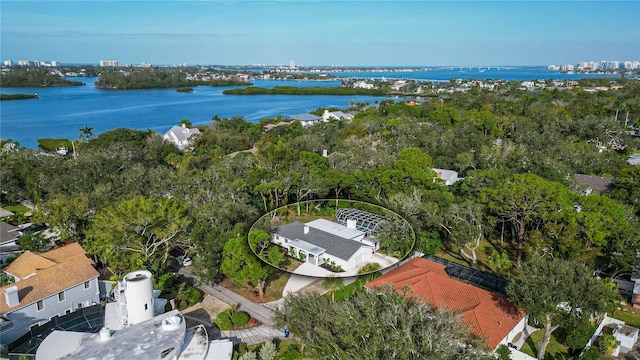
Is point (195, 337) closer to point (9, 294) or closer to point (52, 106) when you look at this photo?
point (9, 294)

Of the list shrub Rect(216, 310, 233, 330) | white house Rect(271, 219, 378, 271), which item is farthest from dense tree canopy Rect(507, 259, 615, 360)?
shrub Rect(216, 310, 233, 330)

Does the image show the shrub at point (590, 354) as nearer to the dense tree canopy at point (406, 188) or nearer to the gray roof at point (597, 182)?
the dense tree canopy at point (406, 188)

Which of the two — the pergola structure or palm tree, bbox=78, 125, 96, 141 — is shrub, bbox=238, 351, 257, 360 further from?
palm tree, bbox=78, 125, 96, 141

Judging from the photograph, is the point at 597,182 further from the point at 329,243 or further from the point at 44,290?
the point at 44,290

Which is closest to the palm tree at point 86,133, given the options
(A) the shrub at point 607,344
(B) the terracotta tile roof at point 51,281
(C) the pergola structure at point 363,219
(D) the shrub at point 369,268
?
(B) the terracotta tile roof at point 51,281

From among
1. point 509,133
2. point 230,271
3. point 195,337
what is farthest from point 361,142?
point 195,337
